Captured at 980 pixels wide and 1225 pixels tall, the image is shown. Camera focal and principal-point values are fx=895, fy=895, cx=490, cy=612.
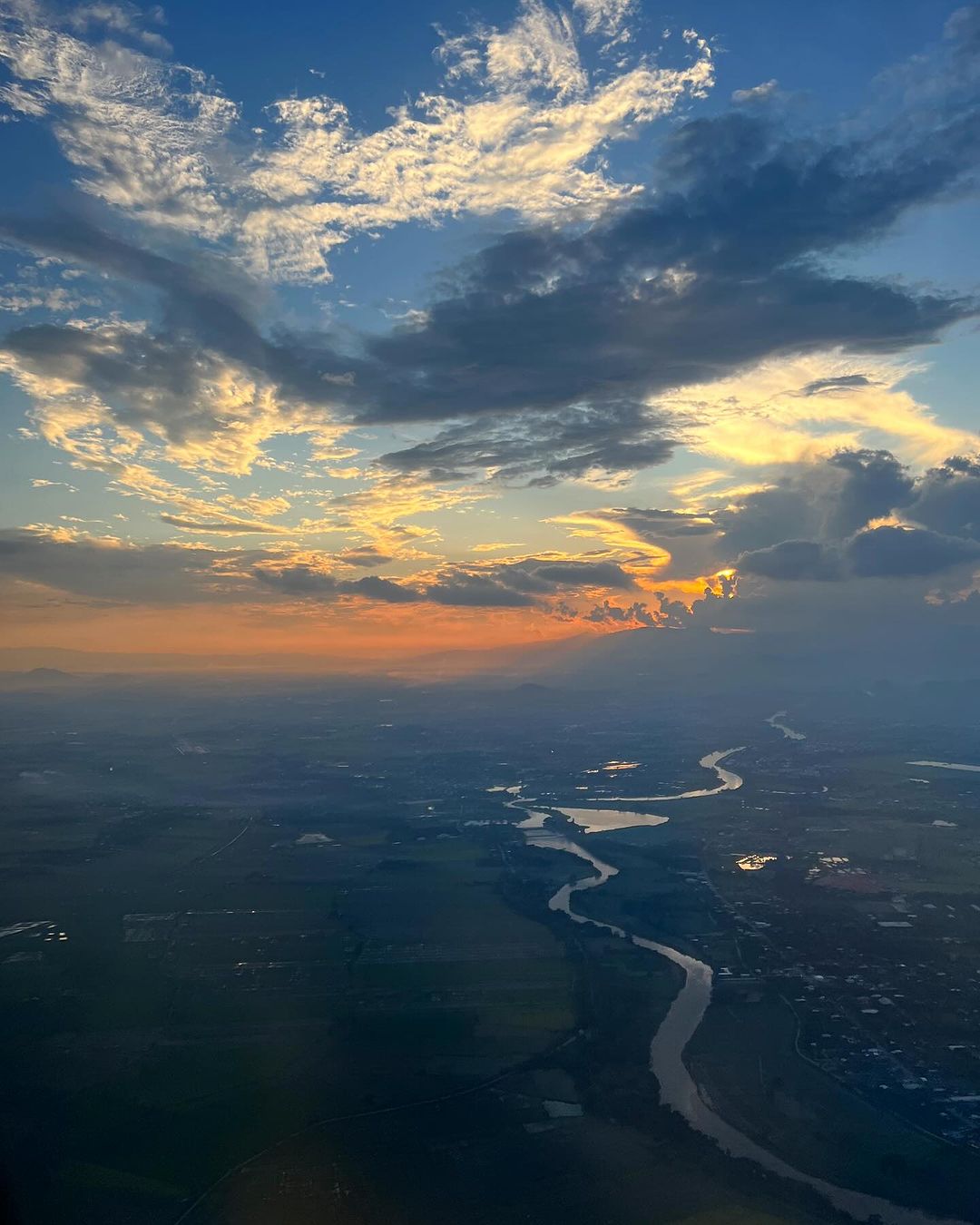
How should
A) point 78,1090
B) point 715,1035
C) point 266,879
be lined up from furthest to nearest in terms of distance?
point 266,879 → point 715,1035 → point 78,1090

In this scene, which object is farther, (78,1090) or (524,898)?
(524,898)

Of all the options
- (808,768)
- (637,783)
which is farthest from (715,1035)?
(808,768)

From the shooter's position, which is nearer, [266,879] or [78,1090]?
[78,1090]

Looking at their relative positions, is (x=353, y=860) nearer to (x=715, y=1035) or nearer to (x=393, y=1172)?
(x=715, y=1035)

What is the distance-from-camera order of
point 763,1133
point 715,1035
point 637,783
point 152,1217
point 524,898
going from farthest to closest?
point 637,783, point 524,898, point 715,1035, point 763,1133, point 152,1217

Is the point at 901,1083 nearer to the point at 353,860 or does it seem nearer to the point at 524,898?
the point at 524,898

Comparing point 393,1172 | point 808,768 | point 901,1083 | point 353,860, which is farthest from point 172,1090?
point 808,768

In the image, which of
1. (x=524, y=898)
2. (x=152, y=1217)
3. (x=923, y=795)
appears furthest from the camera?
(x=923, y=795)

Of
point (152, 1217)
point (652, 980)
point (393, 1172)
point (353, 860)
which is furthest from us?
point (353, 860)
